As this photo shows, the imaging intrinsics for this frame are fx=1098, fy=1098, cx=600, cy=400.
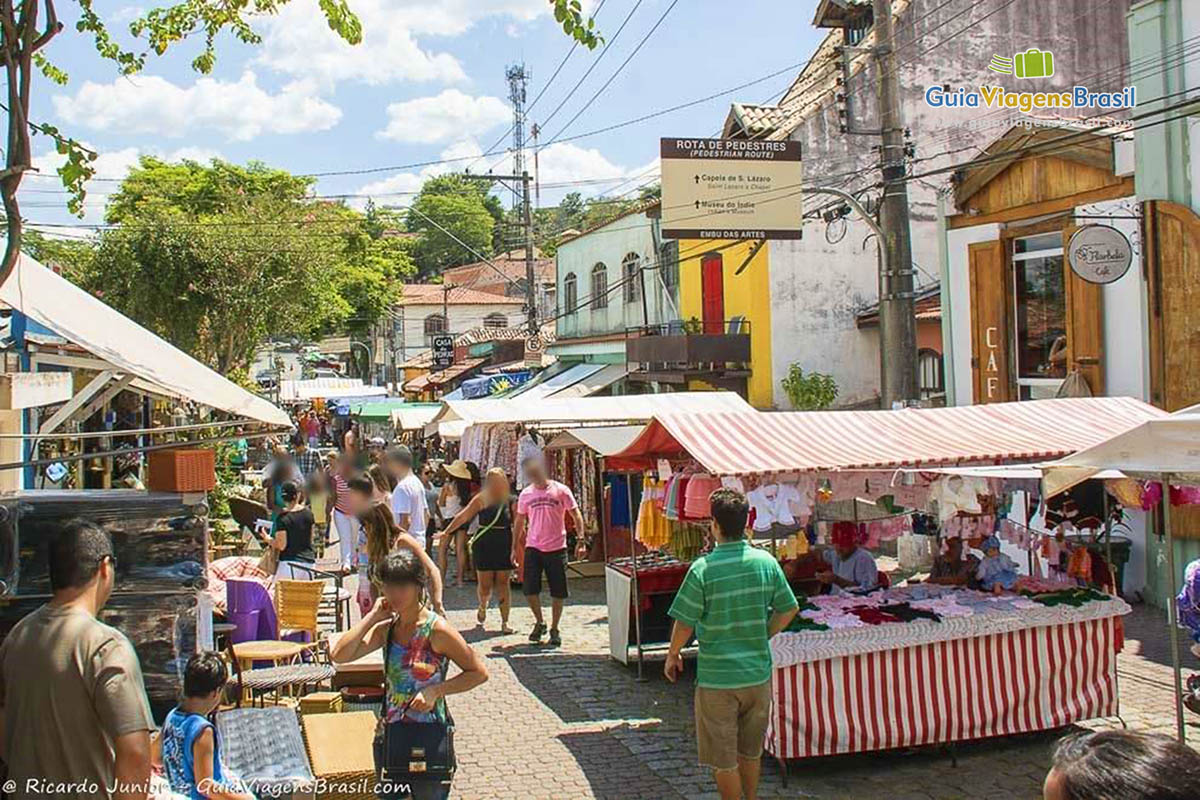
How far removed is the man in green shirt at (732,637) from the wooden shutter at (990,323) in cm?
943

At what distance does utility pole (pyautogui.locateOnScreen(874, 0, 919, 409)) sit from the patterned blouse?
30.3 feet

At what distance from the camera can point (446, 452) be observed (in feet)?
82.7

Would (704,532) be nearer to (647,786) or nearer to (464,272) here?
(647,786)

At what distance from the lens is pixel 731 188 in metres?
15.7

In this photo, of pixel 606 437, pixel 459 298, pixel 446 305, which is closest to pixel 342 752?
A: pixel 606 437

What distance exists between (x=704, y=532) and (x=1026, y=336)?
252 inches

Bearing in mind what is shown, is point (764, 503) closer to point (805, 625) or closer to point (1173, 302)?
point (805, 625)

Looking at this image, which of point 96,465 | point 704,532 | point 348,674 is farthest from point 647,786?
point 96,465

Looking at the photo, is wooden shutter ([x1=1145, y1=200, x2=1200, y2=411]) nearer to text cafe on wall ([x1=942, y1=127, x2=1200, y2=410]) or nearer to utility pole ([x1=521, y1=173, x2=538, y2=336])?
text cafe on wall ([x1=942, y1=127, x2=1200, y2=410])

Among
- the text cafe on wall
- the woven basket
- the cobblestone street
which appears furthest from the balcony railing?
the woven basket

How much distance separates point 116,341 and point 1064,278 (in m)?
11.1

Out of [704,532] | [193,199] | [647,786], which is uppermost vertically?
[193,199]

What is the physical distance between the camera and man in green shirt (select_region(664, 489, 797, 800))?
586 centimetres

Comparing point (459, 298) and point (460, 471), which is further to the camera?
point (459, 298)
